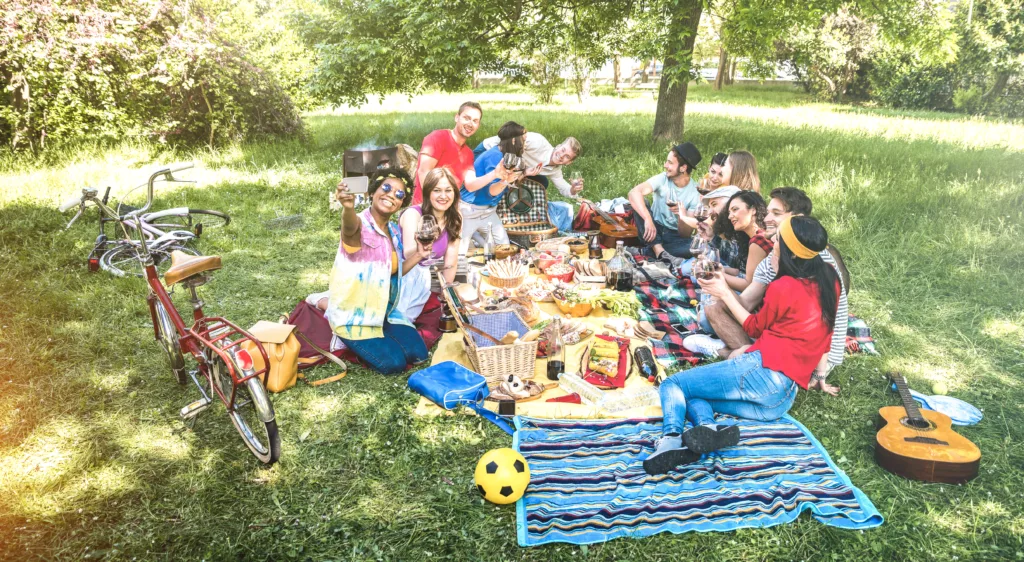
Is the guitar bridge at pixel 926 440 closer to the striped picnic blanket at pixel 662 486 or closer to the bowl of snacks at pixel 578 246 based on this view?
the striped picnic blanket at pixel 662 486

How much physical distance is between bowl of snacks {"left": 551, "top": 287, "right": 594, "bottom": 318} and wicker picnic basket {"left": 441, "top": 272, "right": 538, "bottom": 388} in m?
0.97

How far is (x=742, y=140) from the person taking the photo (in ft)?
42.9

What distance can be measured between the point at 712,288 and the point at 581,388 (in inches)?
49.3

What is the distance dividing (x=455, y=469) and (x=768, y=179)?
8.34 metres

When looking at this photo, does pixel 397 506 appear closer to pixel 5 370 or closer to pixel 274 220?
pixel 5 370

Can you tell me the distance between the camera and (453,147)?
263 inches

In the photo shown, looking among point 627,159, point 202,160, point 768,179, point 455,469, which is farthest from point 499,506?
point 202,160

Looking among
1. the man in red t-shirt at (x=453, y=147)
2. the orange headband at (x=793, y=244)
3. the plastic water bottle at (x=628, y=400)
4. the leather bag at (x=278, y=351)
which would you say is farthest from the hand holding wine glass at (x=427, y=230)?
the orange headband at (x=793, y=244)

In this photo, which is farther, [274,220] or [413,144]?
[413,144]

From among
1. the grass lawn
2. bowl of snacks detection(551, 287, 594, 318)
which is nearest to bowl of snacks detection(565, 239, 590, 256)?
bowl of snacks detection(551, 287, 594, 318)

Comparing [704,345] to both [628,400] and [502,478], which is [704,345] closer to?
[628,400]

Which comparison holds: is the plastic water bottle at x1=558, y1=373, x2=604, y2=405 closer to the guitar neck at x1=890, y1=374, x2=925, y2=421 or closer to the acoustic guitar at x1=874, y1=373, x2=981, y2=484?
the acoustic guitar at x1=874, y1=373, x2=981, y2=484

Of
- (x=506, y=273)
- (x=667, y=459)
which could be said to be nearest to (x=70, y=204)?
(x=506, y=273)

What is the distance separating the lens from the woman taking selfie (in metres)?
4.84
